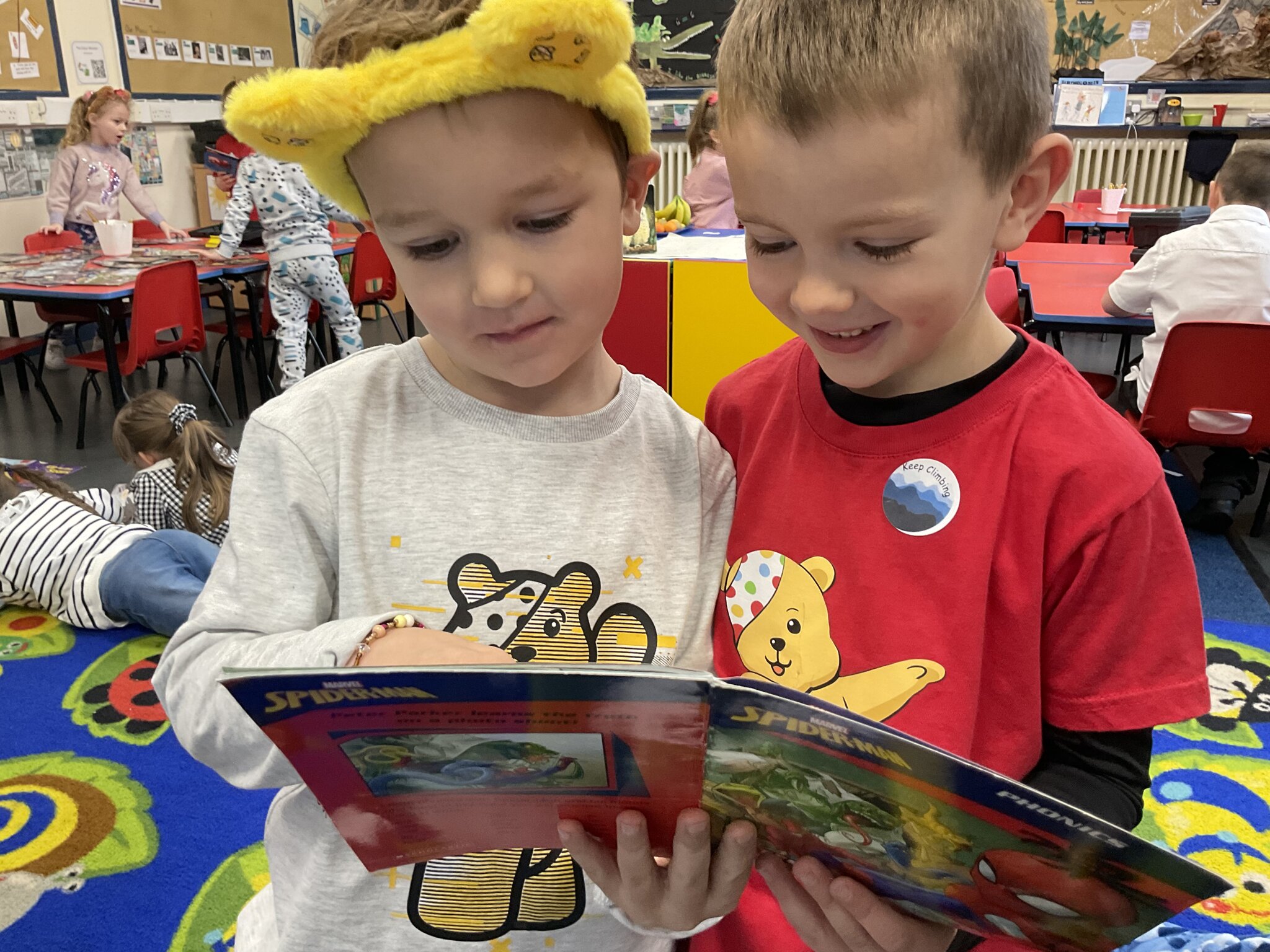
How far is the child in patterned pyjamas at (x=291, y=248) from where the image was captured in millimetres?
4414

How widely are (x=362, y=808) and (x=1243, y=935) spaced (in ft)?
5.64

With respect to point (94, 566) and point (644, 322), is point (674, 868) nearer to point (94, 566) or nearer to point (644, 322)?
point (644, 322)

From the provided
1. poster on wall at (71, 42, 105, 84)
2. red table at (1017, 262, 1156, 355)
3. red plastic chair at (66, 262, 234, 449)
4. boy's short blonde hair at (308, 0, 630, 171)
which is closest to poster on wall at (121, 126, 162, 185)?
poster on wall at (71, 42, 105, 84)

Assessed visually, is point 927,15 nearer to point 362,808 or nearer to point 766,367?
point 766,367

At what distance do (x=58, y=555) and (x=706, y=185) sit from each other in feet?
10.4

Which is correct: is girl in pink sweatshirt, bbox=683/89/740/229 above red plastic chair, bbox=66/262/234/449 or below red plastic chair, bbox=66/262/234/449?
above

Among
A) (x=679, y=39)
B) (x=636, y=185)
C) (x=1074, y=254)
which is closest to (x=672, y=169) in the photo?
(x=679, y=39)

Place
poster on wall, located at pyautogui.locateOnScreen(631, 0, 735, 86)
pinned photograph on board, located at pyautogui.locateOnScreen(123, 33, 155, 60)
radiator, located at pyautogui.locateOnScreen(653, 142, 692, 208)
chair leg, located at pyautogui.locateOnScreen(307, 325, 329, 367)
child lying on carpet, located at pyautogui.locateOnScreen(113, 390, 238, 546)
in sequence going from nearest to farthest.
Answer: child lying on carpet, located at pyautogui.locateOnScreen(113, 390, 238, 546)
chair leg, located at pyautogui.locateOnScreen(307, 325, 329, 367)
pinned photograph on board, located at pyautogui.locateOnScreen(123, 33, 155, 60)
poster on wall, located at pyautogui.locateOnScreen(631, 0, 735, 86)
radiator, located at pyautogui.locateOnScreen(653, 142, 692, 208)

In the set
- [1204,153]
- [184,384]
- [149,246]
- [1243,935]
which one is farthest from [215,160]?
[1204,153]

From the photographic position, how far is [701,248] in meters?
3.17

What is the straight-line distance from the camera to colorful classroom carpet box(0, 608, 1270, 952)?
5.62ft

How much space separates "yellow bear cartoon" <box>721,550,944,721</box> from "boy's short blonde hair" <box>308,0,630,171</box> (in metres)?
0.53

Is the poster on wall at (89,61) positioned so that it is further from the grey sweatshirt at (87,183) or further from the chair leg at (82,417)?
the chair leg at (82,417)

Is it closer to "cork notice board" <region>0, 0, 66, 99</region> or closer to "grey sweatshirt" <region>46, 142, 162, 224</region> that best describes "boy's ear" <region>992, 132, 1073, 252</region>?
"grey sweatshirt" <region>46, 142, 162, 224</region>
